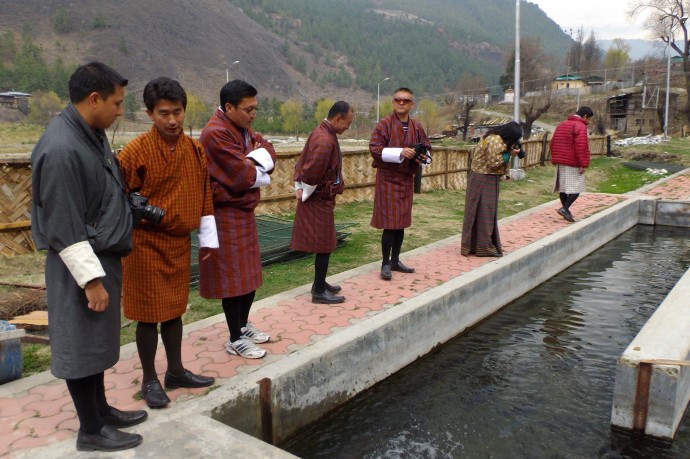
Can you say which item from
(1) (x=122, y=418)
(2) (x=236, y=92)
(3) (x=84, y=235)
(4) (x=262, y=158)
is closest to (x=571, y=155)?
(4) (x=262, y=158)

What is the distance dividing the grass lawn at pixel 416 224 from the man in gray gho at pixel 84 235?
147cm

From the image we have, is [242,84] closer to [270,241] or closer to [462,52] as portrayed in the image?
[270,241]

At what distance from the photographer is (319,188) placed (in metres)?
4.68

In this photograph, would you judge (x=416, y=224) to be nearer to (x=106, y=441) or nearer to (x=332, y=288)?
(x=332, y=288)

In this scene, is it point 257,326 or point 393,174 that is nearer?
point 257,326

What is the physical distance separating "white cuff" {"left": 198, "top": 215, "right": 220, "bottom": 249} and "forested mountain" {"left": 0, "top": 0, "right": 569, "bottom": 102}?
2983 inches

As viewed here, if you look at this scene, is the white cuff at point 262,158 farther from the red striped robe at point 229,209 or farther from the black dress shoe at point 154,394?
the black dress shoe at point 154,394

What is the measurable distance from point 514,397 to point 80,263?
311 cm

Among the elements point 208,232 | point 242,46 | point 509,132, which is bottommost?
point 208,232

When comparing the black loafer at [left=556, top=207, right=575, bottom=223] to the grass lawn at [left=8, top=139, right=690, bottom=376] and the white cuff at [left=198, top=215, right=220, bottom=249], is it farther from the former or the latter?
the white cuff at [left=198, top=215, right=220, bottom=249]

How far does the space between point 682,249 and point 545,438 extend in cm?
658

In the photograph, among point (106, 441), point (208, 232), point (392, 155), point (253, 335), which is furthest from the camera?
point (392, 155)

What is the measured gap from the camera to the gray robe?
2221mm

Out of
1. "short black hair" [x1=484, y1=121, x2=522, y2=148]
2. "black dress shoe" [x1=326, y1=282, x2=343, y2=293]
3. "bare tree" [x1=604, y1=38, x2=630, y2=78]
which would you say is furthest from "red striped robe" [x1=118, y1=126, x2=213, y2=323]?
"bare tree" [x1=604, y1=38, x2=630, y2=78]
